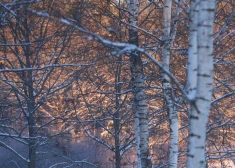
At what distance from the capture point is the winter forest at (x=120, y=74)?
209 inches

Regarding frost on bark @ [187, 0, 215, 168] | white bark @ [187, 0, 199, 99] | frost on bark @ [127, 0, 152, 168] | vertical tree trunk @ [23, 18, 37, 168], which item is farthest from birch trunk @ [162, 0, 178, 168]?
vertical tree trunk @ [23, 18, 37, 168]

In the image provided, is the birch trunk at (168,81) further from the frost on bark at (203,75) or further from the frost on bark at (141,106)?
the frost on bark at (203,75)

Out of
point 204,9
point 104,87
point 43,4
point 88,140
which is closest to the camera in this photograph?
point 204,9

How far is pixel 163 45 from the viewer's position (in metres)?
6.29

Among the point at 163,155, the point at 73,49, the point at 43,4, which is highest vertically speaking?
the point at 43,4

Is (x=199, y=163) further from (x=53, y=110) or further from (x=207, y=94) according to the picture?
(x=53, y=110)

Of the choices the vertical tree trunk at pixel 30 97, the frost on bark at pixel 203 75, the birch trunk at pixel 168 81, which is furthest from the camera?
the vertical tree trunk at pixel 30 97

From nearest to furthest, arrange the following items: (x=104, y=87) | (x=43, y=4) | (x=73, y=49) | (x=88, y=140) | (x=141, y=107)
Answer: (x=141, y=107) → (x=43, y=4) → (x=73, y=49) → (x=104, y=87) → (x=88, y=140)

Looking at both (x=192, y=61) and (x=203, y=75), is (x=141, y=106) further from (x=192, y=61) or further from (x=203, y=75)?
(x=203, y=75)

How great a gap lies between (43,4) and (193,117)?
5770mm

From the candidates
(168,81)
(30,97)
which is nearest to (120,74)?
(30,97)

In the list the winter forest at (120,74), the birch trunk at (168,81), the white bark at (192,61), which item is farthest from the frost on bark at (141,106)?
the white bark at (192,61)

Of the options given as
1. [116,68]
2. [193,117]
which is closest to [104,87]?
[116,68]

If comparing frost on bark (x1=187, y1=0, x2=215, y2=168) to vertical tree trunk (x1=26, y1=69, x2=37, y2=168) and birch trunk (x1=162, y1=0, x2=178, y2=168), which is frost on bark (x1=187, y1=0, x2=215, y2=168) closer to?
birch trunk (x1=162, y1=0, x2=178, y2=168)
